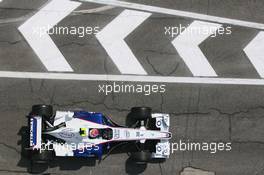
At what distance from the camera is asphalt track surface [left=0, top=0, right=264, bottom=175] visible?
30.9 feet

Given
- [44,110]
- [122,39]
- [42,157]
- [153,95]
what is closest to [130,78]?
[153,95]

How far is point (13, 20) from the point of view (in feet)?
31.2

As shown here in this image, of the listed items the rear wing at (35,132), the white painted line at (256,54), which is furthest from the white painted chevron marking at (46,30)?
the white painted line at (256,54)

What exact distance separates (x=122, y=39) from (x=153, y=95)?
56.8 inches

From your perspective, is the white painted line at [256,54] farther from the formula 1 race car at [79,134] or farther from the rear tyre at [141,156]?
the rear tyre at [141,156]

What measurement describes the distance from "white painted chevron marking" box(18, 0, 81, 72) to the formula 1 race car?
1076mm

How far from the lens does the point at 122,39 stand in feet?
31.4

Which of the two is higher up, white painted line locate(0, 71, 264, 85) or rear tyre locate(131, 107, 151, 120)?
white painted line locate(0, 71, 264, 85)

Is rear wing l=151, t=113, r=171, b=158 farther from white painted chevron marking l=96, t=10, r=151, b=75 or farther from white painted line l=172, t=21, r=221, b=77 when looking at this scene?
white painted line l=172, t=21, r=221, b=77

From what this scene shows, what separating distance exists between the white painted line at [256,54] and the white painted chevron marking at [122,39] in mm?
2402

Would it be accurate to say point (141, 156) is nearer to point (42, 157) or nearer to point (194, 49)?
point (42, 157)

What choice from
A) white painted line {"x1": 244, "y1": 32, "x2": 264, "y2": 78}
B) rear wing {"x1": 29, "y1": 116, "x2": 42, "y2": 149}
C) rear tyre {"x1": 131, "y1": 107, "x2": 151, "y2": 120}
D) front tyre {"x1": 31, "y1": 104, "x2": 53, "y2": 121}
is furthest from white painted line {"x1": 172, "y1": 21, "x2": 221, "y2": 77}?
rear wing {"x1": 29, "y1": 116, "x2": 42, "y2": 149}

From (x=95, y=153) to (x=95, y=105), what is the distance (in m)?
1.07

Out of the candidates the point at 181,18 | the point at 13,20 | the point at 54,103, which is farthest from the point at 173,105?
the point at 13,20
